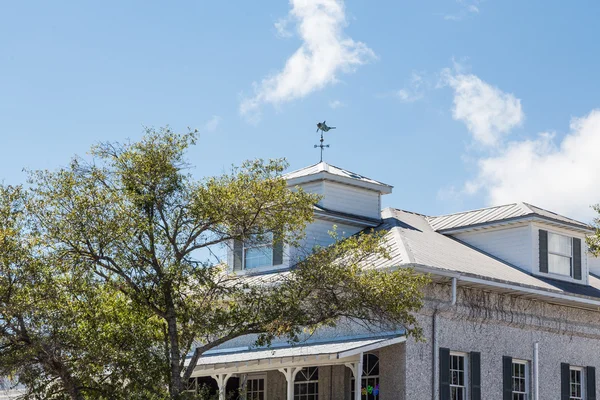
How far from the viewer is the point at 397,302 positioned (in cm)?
1489

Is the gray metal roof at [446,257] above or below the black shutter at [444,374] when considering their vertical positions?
above

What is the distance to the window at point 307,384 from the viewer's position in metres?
20.0

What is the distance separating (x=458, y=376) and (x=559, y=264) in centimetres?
543

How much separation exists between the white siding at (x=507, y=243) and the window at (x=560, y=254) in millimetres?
767

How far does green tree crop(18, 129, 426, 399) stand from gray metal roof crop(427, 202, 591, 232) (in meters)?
8.60

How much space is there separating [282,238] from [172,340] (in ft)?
8.32

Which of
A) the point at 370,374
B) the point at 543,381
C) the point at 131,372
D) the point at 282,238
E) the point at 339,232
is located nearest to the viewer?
the point at 131,372

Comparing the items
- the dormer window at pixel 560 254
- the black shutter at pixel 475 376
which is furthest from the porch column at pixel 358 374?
the dormer window at pixel 560 254

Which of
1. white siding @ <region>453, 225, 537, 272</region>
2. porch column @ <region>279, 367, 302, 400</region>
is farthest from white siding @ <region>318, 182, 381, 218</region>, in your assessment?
porch column @ <region>279, 367, 302, 400</region>

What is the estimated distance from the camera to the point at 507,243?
2345 cm

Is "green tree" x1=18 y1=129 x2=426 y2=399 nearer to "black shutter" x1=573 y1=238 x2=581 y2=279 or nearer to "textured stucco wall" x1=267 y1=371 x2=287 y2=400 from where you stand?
"textured stucco wall" x1=267 y1=371 x2=287 y2=400

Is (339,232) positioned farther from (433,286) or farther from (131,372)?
(131,372)

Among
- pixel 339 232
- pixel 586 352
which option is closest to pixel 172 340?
pixel 339 232

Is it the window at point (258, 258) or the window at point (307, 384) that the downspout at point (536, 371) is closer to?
the window at point (307, 384)
